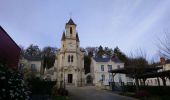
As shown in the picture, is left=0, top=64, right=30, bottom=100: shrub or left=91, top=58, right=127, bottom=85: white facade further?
left=91, top=58, right=127, bottom=85: white facade

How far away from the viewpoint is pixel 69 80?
168ft

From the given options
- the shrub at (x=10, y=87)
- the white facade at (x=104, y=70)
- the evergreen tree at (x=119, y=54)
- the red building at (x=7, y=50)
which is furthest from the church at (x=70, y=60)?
the shrub at (x=10, y=87)

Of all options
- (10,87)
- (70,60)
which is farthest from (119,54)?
(10,87)

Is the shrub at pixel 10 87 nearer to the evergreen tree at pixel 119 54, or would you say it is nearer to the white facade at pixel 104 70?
the white facade at pixel 104 70

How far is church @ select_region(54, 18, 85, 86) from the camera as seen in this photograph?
51.2 meters

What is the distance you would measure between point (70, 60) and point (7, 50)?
40207 millimetres

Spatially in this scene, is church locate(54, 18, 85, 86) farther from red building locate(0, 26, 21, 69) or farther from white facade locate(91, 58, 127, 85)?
red building locate(0, 26, 21, 69)

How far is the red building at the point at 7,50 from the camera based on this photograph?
39.9 feet

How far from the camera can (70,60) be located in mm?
53531

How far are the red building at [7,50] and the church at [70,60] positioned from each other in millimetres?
34281

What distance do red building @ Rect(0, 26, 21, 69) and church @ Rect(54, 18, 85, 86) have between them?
3428 centimetres

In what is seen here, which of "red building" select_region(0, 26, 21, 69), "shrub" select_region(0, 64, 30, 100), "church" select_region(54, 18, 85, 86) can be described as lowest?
"shrub" select_region(0, 64, 30, 100)

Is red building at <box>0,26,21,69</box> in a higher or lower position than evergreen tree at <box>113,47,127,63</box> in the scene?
lower

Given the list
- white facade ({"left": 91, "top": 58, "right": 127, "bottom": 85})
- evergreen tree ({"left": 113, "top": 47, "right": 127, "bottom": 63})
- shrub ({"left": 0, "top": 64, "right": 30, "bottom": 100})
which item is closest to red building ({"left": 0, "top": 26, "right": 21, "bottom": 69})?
shrub ({"left": 0, "top": 64, "right": 30, "bottom": 100})
